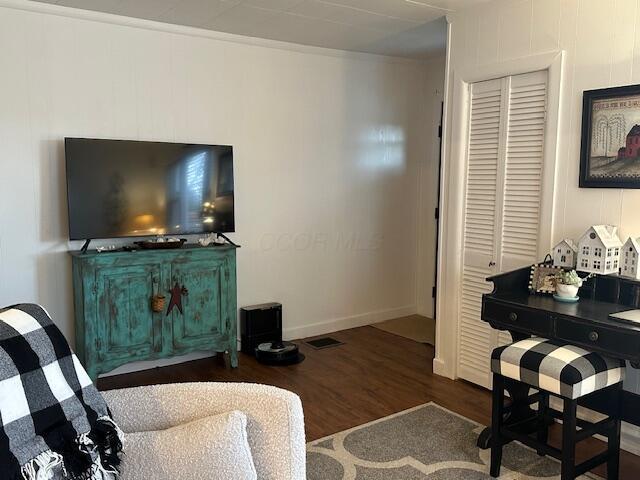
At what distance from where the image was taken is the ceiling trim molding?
3359 mm

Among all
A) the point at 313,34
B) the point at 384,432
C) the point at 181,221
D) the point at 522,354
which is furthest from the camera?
the point at 313,34

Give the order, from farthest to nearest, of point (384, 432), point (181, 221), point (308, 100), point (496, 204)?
1. point (308, 100)
2. point (181, 221)
3. point (496, 204)
4. point (384, 432)

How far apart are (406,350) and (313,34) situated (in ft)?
8.55

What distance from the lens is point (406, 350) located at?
14.5 ft

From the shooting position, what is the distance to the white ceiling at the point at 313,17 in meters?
3.41

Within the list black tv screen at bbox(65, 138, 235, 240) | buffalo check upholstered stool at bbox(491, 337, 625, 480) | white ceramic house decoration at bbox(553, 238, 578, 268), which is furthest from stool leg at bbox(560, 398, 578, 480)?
black tv screen at bbox(65, 138, 235, 240)

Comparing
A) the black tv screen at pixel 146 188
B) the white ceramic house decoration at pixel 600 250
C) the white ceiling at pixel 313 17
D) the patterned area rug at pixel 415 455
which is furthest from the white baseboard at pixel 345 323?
the white ceramic house decoration at pixel 600 250

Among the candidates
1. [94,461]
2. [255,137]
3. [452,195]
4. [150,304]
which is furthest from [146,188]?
[94,461]

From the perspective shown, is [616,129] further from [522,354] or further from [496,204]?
[522,354]

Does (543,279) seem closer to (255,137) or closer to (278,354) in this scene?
(278,354)

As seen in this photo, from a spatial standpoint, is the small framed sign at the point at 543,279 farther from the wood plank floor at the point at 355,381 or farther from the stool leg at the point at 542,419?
the wood plank floor at the point at 355,381

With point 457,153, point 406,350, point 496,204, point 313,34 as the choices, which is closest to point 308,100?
point 313,34

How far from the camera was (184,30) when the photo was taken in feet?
12.8

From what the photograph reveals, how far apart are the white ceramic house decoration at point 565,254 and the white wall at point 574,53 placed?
0.31ft
